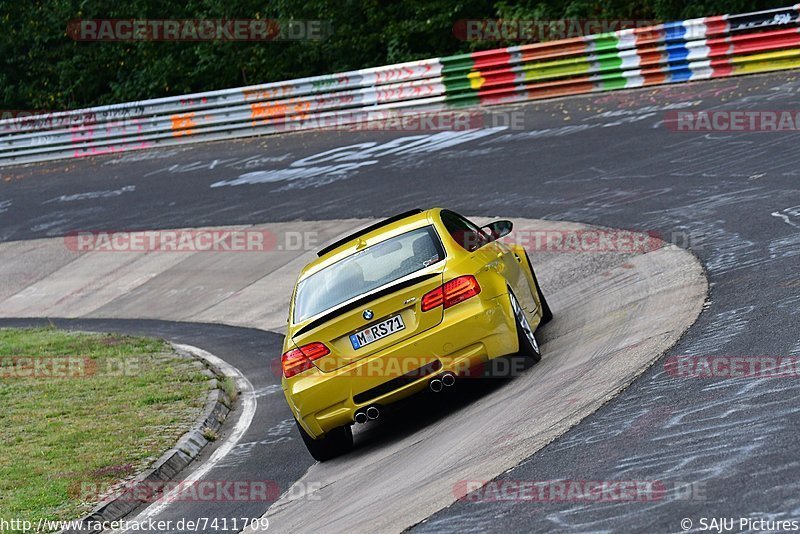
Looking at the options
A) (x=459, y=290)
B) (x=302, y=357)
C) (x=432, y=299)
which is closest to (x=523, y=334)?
(x=459, y=290)

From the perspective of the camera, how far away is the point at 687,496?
19.1 feet

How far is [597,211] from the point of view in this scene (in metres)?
15.8

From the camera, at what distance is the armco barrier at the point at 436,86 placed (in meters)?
21.5

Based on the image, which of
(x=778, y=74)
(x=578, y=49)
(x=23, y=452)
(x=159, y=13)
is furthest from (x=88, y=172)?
(x=23, y=452)

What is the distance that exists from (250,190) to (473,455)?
52.5ft

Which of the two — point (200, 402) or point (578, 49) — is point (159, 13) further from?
point (200, 402)

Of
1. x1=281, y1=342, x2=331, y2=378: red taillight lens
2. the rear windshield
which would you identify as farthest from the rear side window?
x1=281, y1=342, x2=331, y2=378: red taillight lens

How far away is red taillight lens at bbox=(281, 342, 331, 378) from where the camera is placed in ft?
29.8

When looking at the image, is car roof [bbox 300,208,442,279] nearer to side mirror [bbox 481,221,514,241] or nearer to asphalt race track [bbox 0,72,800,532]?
side mirror [bbox 481,221,514,241]

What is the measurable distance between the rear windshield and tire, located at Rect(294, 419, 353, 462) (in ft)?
3.09

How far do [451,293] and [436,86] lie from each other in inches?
670

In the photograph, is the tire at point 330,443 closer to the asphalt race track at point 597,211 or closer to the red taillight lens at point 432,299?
the asphalt race track at point 597,211

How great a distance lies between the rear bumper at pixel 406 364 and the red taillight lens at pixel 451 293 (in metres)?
0.06

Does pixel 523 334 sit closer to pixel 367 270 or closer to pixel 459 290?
pixel 459 290
